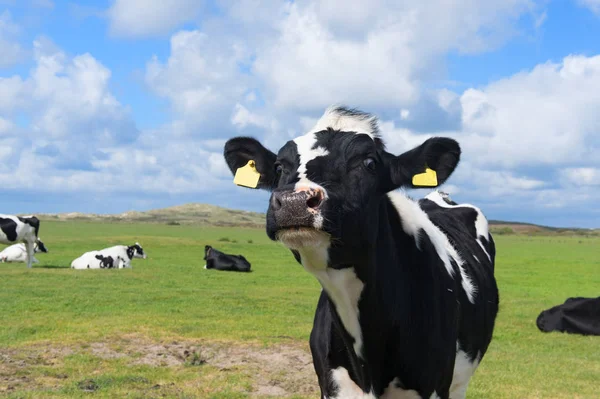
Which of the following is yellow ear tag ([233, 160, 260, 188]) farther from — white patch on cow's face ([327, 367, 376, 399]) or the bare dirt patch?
the bare dirt patch

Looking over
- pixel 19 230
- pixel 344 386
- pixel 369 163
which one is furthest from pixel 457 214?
pixel 19 230

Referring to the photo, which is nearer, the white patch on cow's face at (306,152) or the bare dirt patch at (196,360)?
the white patch on cow's face at (306,152)

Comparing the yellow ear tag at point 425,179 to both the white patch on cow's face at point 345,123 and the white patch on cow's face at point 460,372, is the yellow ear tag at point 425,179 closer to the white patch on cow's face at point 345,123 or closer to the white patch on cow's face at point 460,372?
the white patch on cow's face at point 345,123

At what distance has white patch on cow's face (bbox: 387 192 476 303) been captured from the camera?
17.0ft

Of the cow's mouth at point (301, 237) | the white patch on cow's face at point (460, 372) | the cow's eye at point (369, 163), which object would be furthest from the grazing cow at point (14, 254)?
the cow's mouth at point (301, 237)

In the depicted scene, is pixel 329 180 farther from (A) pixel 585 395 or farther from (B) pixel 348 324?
(A) pixel 585 395

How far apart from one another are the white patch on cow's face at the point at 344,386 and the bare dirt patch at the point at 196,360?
12.9ft

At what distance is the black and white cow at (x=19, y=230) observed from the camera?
84.5ft

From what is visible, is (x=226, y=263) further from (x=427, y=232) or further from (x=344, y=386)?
(x=344, y=386)

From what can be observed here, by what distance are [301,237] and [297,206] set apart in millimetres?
200

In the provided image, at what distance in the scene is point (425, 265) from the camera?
503 cm

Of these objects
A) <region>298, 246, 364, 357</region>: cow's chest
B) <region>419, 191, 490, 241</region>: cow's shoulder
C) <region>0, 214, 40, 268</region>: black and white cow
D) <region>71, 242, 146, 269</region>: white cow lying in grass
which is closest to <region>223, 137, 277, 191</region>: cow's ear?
<region>298, 246, 364, 357</region>: cow's chest

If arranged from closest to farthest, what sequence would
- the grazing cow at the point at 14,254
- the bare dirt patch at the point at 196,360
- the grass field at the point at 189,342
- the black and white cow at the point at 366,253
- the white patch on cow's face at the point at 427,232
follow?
1. the black and white cow at the point at 366,253
2. the white patch on cow's face at the point at 427,232
3. the bare dirt patch at the point at 196,360
4. the grass field at the point at 189,342
5. the grazing cow at the point at 14,254

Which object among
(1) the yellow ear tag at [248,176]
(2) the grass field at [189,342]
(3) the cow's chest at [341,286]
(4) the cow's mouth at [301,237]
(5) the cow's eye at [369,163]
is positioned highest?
(5) the cow's eye at [369,163]
